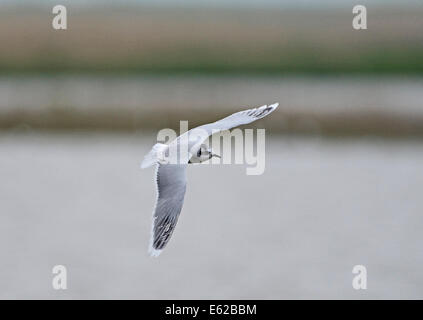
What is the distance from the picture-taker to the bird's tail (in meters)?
4.58

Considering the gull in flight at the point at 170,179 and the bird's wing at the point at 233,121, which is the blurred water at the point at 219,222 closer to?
the bird's wing at the point at 233,121

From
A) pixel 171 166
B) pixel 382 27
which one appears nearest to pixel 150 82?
pixel 382 27

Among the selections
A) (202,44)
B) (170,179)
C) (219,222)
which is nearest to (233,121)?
(170,179)

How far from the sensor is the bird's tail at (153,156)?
458 centimetres

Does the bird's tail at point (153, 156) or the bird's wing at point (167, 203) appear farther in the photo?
the bird's wing at point (167, 203)

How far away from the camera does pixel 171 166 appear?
15.5ft

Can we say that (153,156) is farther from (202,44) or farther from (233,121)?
→ (202,44)

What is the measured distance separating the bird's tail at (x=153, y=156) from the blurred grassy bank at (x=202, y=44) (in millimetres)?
5860

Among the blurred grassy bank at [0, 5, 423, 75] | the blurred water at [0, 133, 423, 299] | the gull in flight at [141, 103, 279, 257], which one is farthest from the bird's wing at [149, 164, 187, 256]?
the blurred grassy bank at [0, 5, 423, 75]

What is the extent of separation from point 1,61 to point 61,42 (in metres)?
0.76

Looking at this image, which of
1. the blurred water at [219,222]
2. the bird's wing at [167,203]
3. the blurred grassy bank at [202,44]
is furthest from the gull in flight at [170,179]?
the blurred grassy bank at [202,44]
